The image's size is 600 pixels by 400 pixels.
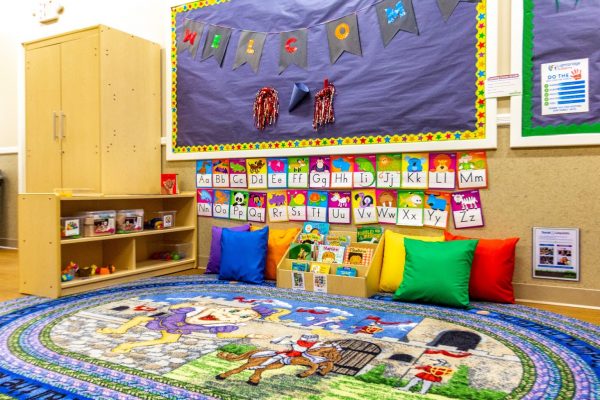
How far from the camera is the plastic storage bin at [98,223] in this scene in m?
3.18

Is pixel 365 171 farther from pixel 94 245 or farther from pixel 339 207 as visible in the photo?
pixel 94 245

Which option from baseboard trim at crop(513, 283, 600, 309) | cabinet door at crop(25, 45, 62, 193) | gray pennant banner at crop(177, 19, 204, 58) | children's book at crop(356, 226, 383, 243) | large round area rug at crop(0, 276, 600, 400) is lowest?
large round area rug at crop(0, 276, 600, 400)

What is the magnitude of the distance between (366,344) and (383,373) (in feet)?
1.06

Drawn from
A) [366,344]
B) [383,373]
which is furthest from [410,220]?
[383,373]

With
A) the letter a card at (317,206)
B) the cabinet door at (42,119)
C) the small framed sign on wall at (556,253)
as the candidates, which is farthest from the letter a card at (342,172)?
the cabinet door at (42,119)

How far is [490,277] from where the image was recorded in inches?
109

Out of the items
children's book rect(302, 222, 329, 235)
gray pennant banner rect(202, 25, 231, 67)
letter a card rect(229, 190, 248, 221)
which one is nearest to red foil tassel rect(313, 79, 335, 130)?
children's book rect(302, 222, 329, 235)

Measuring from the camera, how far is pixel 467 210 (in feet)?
9.99

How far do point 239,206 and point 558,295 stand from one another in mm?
2244

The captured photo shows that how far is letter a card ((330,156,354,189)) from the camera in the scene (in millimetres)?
3404

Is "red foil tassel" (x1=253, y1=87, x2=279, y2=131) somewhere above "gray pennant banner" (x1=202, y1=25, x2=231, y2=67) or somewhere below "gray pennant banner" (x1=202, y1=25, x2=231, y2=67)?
below

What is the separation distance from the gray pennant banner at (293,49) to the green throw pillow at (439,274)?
1.63m

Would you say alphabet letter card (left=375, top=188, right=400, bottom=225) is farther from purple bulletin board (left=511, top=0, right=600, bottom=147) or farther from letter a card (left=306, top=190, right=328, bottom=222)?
purple bulletin board (left=511, top=0, right=600, bottom=147)

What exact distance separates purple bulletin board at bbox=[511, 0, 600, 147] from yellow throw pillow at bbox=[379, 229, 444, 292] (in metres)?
0.85
